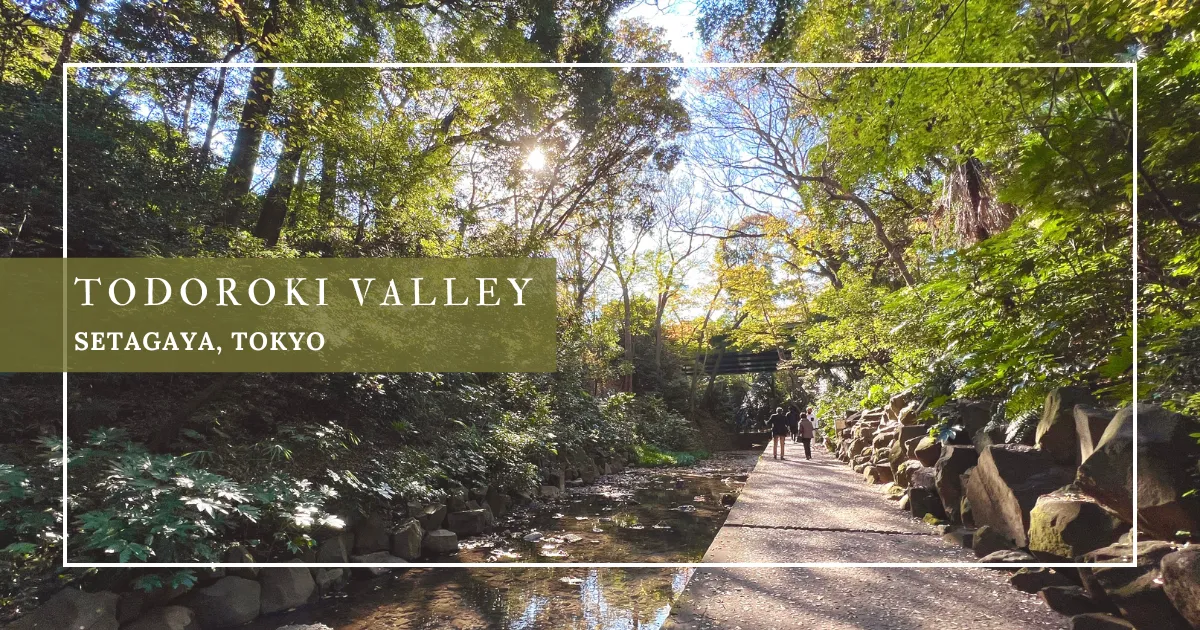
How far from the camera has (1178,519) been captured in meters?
2.12

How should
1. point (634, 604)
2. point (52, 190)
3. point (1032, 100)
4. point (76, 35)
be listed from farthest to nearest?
1. point (76, 35)
2. point (52, 190)
3. point (634, 604)
4. point (1032, 100)

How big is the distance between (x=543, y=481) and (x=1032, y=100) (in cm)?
746

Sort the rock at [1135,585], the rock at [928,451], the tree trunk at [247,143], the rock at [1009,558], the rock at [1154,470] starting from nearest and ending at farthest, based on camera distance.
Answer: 1. the rock at [1135,585]
2. the rock at [1154,470]
3. the rock at [1009,558]
4. the rock at [928,451]
5. the tree trunk at [247,143]

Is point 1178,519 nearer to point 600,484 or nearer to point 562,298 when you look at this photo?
point 600,484

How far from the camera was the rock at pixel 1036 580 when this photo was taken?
2.43 metres

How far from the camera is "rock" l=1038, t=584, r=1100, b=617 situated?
223 cm

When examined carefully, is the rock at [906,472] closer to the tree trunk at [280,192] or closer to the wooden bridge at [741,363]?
the tree trunk at [280,192]

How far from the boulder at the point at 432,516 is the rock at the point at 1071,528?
15.0 ft

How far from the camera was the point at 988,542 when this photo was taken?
304cm

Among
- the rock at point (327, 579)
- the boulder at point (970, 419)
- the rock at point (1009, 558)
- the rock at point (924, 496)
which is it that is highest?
the boulder at point (970, 419)

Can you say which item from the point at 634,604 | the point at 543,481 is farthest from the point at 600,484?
the point at 634,604

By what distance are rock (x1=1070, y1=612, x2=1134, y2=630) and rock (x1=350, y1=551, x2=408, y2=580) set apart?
13.7ft

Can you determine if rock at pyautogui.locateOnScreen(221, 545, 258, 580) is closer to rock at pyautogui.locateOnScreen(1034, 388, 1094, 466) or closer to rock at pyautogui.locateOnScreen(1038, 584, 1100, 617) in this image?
rock at pyautogui.locateOnScreen(1038, 584, 1100, 617)

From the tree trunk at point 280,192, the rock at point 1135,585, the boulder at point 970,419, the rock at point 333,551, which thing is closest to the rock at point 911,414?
the boulder at point 970,419
